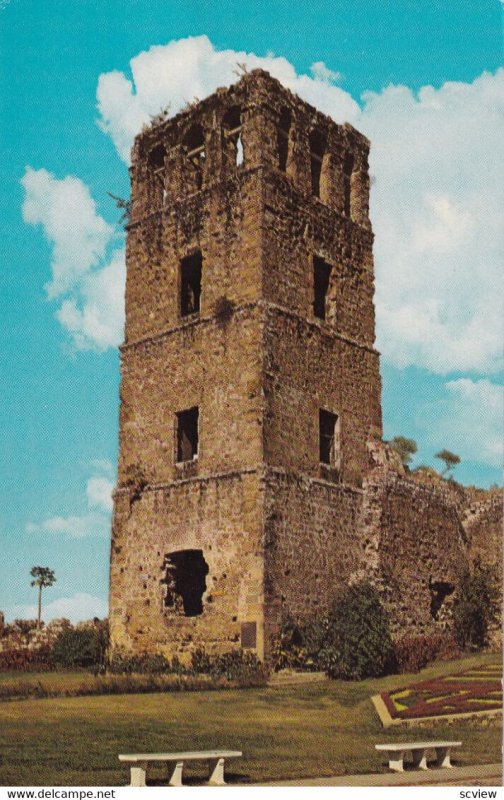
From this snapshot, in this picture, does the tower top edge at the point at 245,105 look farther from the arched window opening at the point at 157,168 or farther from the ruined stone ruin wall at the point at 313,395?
the ruined stone ruin wall at the point at 313,395

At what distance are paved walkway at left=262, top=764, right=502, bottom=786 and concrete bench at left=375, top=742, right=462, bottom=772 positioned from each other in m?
0.15

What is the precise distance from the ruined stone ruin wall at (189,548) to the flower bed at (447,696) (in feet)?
10.8

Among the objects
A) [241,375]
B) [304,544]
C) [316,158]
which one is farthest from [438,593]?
[316,158]

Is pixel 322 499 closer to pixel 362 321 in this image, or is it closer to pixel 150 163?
pixel 362 321

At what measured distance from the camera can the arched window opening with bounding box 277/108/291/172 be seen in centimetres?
2134

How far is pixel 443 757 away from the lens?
10.2 m

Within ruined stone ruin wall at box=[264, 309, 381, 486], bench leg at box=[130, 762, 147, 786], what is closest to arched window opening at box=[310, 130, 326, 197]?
ruined stone ruin wall at box=[264, 309, 381, 486]

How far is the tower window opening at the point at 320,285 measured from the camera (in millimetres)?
21605

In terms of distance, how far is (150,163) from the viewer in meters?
22.9

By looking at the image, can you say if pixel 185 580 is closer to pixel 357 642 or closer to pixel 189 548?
pixel 189 548

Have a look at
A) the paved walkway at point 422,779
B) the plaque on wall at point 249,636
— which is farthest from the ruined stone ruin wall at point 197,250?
the paved walkway at point 422,779

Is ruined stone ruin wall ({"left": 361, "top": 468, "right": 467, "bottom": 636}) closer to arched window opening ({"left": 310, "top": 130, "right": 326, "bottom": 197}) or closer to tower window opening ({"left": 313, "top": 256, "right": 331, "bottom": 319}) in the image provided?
tower window opening ({"left": 313, "top": 256, "right": 331, "bottom": 319})

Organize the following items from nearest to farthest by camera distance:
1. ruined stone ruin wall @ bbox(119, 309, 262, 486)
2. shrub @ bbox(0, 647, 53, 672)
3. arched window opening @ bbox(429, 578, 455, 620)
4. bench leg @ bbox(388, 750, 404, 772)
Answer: bench leg @ bbox(388, 750, 404, 772) < ruined stone ruin wall @ bbox(119, 309, 262, 486) < shrub @ bbox(0, 647, 53, 672) < arched window opening @ bbox(429, 578, 455, 620)

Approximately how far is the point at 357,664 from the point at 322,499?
12.3 ft
